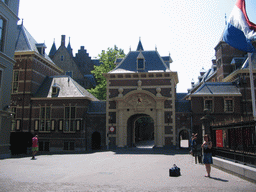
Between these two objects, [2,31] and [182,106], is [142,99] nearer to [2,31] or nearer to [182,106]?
[182,106]

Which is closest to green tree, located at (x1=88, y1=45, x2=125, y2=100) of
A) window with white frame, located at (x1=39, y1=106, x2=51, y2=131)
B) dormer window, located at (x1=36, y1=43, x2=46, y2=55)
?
Result: dormer window, located at (x1=36, y1=43, x2=46, y2=55)

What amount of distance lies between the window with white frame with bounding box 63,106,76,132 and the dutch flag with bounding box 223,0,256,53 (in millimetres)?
19668

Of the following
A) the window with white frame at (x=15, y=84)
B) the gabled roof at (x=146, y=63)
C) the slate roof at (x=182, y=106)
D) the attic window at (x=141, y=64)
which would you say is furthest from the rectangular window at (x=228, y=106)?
the window with white frame at (x=15, y=84)

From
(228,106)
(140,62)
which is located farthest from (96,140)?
(228,106)

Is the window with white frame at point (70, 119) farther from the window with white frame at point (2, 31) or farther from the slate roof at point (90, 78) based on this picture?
the slate roof at point (90, 78)

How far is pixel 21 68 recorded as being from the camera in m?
29.4

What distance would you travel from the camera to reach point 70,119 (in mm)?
28578

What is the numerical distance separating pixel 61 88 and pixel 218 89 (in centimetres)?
1822

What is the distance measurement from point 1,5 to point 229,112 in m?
23.3

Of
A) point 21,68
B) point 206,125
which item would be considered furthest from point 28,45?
point 206,125

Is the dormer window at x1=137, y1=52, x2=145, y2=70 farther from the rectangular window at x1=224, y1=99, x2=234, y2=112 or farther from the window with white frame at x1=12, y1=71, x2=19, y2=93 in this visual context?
the window with white frame at x1=12, y1=71, x2=19, y2=93

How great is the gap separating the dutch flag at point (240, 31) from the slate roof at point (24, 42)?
76.3 feet

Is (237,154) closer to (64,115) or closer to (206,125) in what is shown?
(206,125)

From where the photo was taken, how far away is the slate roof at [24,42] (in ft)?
98.0
